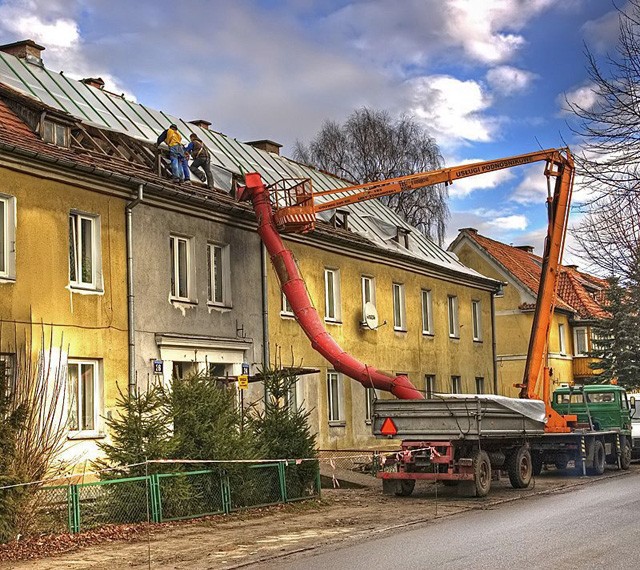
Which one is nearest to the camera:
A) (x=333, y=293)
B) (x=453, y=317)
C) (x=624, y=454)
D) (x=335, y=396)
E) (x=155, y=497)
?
(x=155, y=497)

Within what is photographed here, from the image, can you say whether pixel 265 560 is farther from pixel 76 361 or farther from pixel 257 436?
pixel 76 361

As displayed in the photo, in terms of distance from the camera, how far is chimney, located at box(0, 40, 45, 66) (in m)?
24.7

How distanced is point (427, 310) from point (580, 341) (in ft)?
73.3

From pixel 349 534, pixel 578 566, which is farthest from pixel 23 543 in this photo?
pixel 578 566

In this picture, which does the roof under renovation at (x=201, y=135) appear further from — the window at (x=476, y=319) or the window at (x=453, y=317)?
the window at (x=476, y=319)

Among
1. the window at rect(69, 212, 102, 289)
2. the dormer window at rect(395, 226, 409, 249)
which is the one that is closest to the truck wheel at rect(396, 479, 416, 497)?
the window at rect(69, 212, 102, 289)

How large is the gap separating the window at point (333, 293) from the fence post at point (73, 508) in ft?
47.5

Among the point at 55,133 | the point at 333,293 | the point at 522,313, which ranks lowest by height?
the point at 333,293

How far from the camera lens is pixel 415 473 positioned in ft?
63.1

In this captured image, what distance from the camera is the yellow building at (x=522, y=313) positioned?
48.6m

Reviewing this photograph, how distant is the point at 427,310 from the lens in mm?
33344

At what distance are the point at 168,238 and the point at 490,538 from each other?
10.9 m

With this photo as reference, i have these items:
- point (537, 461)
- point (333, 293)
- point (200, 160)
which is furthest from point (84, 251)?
point (537, 461)

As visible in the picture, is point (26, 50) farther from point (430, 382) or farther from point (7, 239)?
point (430, 382)
